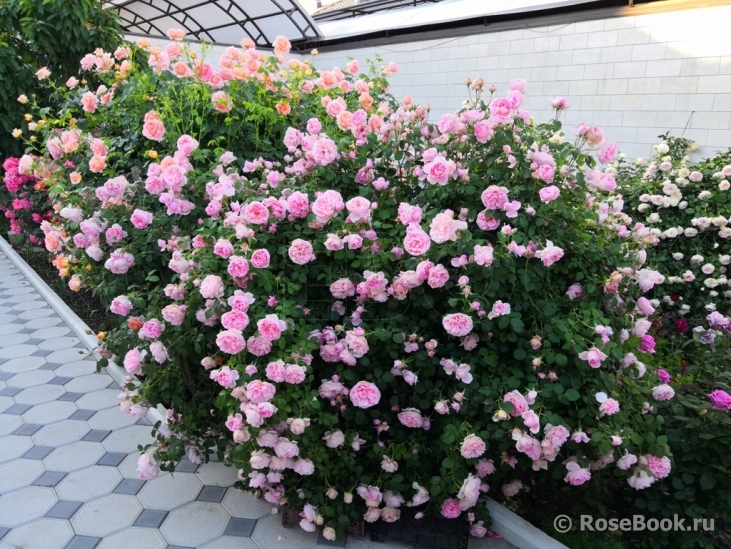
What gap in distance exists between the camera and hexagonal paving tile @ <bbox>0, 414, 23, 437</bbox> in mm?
2914

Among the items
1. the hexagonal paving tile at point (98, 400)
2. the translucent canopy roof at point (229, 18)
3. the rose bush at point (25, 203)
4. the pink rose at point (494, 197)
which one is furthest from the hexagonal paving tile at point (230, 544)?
the translucent canopy roof at point (229, 18)

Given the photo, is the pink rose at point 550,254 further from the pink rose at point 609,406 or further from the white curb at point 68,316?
the white curb at point 68,316

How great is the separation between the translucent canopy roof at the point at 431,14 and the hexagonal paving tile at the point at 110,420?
6.18m

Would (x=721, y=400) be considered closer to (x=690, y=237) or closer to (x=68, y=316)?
(x=690, y=237)

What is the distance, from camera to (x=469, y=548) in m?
2.12

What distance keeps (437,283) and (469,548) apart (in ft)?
3.77

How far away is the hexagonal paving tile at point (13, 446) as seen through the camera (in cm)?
270

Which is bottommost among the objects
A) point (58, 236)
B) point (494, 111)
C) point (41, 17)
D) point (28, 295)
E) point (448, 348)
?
point (28, 295)

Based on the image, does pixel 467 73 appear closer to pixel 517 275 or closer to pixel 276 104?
pixel 276 104

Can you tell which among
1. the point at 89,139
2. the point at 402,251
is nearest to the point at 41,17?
the point at 89,139

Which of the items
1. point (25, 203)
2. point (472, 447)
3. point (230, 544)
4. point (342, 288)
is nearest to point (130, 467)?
point (230, 544)

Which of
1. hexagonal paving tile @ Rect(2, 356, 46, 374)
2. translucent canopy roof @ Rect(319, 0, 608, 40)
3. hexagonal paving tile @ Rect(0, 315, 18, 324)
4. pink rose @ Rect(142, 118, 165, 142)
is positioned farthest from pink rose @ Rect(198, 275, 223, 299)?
translucent canopy roof @ Rect(319, 0, 608, 40)

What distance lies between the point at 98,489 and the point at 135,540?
1.49 ft

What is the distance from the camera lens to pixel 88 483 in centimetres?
251
